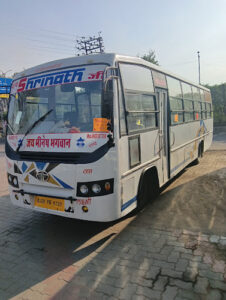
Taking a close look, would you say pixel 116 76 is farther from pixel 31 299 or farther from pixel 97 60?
pixel 31 299

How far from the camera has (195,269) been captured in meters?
2.98

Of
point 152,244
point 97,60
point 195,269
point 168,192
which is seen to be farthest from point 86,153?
point 168,192

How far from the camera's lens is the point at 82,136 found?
3.30 metres

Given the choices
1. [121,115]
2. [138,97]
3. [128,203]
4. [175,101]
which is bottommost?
[128,203]

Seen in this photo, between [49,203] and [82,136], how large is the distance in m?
1.17

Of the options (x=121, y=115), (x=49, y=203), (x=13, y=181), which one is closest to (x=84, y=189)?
(x=49, y=203)

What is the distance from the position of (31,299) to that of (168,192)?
412 cm

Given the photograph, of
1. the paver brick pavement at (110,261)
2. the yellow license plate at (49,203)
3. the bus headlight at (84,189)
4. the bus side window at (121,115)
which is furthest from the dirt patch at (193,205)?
the bus side window at (121,115)

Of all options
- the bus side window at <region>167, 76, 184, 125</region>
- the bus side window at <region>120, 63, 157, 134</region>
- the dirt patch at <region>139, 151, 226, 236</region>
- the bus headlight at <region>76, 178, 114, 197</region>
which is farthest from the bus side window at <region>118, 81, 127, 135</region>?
the bus side window at <region>167, 76, 184, 125</region>

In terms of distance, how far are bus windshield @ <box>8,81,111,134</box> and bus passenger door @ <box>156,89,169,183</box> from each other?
2003mm

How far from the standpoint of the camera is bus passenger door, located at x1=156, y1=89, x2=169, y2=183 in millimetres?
5027

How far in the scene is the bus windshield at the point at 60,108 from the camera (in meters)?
3.36

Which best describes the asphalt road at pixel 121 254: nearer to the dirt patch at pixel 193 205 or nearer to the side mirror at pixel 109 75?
the dirt patch at pixel 193 205

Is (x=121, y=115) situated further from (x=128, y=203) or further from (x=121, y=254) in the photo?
(x=121, y=254)
